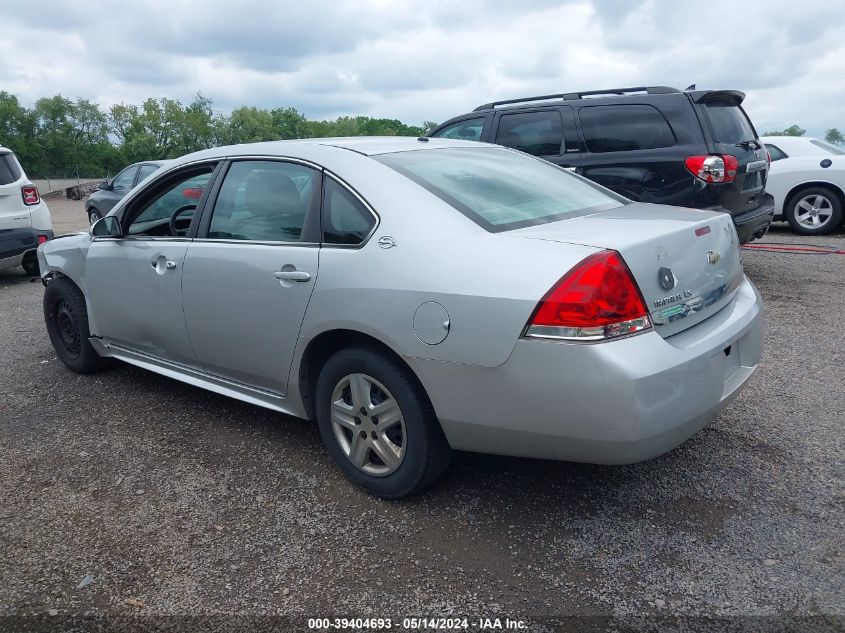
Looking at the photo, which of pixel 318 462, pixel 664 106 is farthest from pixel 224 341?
pixel 664 106

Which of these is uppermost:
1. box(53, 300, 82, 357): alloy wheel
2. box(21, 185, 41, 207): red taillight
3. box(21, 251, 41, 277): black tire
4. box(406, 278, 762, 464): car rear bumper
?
box(21, 185, 41, 207): red taillight

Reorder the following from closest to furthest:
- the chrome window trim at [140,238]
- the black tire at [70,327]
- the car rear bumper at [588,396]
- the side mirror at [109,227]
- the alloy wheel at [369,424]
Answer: the car rear bumper at [588,396] < the alloy wheel at [369,424] < the chrome window trim at [140,238] < the side mirror at [109,227] < the black tire at [70,327]

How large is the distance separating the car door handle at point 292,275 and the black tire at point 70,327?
2171 mm

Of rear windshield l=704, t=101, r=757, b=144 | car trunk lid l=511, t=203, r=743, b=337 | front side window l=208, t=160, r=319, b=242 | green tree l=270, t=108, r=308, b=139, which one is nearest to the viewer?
car trunk lid l=511, t=203, r=743, b=337

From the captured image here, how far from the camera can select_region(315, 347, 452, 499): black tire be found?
2752mm

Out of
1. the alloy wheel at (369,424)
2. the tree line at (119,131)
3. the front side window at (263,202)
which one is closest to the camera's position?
the alloy wheel at (369,424)

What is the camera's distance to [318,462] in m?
3.45

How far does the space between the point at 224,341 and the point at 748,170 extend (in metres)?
5.08

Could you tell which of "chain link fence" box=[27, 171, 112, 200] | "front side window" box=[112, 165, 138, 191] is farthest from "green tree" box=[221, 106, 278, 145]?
"front side window" box=[112, 165, 138, 191]

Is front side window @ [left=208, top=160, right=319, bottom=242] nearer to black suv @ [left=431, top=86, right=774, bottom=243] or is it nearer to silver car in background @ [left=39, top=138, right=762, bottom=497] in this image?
silver car in background @ [left=39, top=138, right=762, bottom=497]

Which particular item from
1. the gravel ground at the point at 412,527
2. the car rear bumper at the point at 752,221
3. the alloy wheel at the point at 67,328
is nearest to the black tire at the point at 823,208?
the car rear bumper at the point at 752,221

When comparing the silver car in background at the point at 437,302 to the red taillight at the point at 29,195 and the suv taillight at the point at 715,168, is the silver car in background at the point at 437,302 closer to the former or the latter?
the suv taillight at the point at 715,168

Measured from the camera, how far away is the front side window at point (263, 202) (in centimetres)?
327

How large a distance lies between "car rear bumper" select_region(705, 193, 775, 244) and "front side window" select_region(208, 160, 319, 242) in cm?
411
